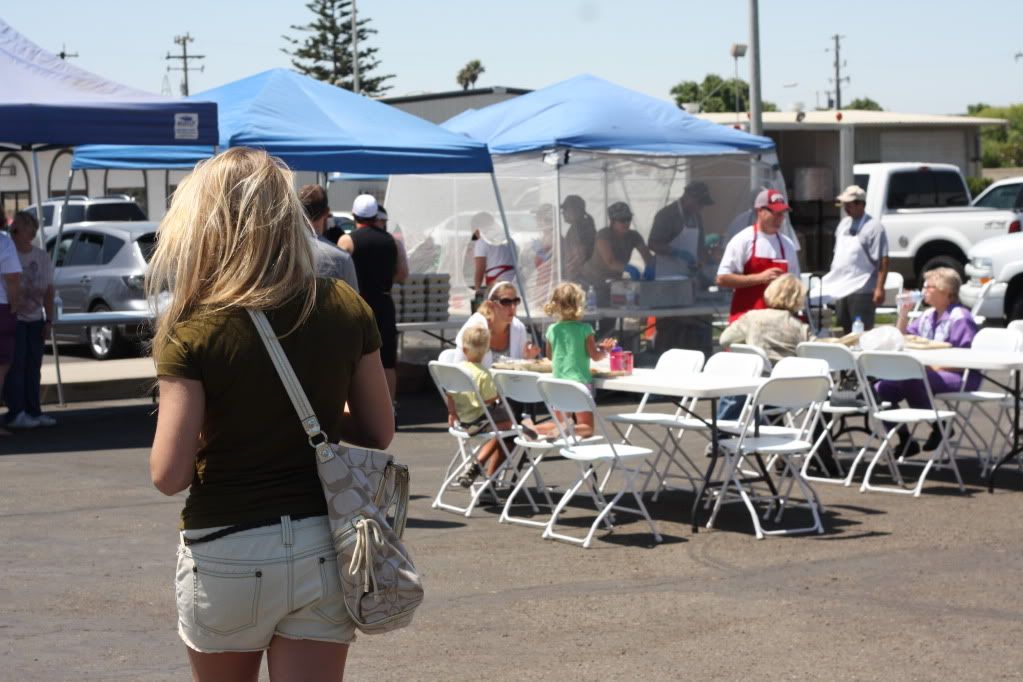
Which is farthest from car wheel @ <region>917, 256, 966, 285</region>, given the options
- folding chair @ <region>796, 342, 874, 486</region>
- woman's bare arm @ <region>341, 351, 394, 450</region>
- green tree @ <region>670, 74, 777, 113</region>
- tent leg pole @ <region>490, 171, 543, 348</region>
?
green tree @ <region>670, 74, 777, 113</region>

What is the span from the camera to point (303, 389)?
114 inches

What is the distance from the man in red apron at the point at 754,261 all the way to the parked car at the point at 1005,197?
1284 centimetres

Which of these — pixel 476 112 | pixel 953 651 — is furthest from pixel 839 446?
pixel 476 112

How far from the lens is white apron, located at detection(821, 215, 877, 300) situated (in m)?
13.9

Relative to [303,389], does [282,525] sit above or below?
below

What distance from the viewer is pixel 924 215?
22656 millimetres

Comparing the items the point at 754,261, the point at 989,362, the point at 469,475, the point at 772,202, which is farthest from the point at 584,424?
the point at 772,202

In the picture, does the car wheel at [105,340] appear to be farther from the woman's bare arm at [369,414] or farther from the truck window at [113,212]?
the woman's bare arm at [369,414]

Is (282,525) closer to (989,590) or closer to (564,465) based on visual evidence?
(989,590)

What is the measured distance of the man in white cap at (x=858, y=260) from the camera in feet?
45.4

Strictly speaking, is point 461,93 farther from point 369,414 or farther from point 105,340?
point 369,414

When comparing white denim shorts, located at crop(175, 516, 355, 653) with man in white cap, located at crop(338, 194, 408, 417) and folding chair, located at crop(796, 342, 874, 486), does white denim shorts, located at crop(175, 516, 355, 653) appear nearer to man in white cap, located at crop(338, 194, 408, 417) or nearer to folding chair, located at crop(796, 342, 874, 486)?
folding chair, located at crop(796, 342, 874, 486)

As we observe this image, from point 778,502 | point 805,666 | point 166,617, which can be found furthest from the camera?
point 778,502

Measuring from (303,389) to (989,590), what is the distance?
442 cm
